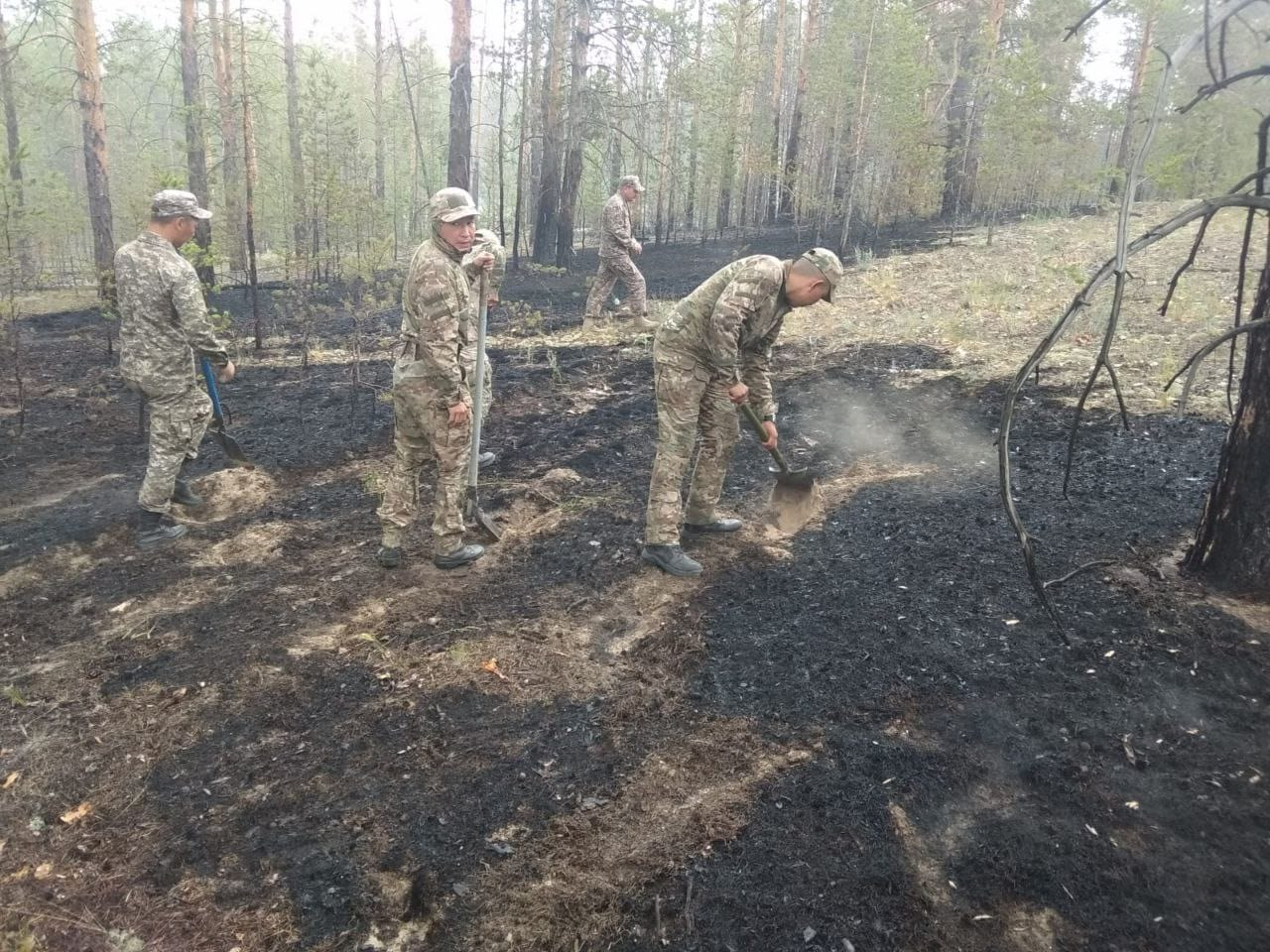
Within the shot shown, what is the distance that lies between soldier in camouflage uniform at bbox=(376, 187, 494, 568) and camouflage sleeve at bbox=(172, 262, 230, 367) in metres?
1.54

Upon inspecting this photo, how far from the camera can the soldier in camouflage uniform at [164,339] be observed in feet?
15.9

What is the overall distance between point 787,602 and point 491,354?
6.94 m

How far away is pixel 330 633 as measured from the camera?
392 cm

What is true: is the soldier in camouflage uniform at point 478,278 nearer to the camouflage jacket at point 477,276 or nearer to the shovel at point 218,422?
the camouflage jacket at point 477,276

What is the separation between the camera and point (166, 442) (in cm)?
505

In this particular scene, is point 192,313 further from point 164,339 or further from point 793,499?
point 793,499

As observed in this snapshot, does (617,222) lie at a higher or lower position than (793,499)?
higher

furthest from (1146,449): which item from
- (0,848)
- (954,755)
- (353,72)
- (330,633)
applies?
(353,72)

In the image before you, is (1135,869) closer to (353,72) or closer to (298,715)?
(298,715)

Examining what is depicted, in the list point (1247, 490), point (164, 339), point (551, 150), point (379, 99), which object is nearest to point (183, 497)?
point (164, 339)

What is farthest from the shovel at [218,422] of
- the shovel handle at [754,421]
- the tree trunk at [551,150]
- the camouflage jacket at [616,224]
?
the tree trunk at [551,150]

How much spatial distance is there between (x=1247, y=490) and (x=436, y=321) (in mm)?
4122

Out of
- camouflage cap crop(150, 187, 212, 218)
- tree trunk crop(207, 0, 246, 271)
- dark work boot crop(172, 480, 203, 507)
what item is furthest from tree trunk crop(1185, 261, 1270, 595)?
tree trunk crop(207, 0, 246, 271)

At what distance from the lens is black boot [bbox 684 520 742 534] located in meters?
4.97
